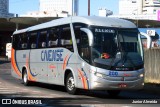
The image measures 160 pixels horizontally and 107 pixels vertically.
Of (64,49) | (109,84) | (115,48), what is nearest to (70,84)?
(64,49)

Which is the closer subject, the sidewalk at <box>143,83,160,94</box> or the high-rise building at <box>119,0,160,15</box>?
the sidewalk at <box>143,83,160,94</box>

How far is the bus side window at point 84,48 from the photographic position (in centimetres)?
1534

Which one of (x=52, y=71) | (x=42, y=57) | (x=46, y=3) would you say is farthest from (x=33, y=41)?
(x=46, y=3)

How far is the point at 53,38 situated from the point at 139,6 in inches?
6145

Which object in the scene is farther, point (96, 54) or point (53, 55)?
point (53, 55)

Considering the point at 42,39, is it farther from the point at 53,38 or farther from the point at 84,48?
the point at 84,48

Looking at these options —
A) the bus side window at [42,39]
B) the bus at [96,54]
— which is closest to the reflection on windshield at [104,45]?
the bus at [96,54]

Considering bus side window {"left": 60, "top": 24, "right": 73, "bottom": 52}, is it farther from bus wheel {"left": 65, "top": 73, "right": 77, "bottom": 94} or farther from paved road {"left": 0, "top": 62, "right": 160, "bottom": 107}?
paved road {"left": 0, "top": 62, "right": 160, "bottom": 107}

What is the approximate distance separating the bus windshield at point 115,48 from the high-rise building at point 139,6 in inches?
5716

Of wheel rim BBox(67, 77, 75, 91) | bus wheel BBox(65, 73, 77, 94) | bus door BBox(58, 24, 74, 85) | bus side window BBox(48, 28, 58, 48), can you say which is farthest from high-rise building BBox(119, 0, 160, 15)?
wheel rim BBox(67, 77, 75, 91)

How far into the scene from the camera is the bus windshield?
15.0m

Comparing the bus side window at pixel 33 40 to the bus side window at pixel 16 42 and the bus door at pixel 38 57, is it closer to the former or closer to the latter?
the bus door at pixel 38 57

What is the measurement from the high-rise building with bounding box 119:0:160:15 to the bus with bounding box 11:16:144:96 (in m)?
144

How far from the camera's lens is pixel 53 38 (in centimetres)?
1853
